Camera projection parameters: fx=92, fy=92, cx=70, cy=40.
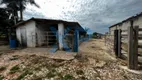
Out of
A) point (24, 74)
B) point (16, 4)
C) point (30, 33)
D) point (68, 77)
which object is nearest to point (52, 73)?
point (68, 77)

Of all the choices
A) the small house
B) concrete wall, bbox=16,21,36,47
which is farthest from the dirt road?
concrete wall, bbox=16,21,36,47

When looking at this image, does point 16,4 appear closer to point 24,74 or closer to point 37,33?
point 37,33

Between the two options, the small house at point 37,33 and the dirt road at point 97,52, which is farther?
the small house at point 37,33

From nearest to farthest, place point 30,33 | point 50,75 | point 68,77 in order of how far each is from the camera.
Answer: point 68,77 < point 50,75 < point 30,33

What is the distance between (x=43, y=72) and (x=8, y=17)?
1621cm

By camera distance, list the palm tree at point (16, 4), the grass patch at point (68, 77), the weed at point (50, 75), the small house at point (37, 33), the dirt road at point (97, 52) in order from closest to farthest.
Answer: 1. the grass patch at point (68, 77)
2. the weed at point (50, 75)
3. the dirt road at point (97, 52)
4. the small house at point (37, 33)
5. the palm tree at point (16, 4)

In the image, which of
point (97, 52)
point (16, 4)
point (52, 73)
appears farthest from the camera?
point (16, 4)

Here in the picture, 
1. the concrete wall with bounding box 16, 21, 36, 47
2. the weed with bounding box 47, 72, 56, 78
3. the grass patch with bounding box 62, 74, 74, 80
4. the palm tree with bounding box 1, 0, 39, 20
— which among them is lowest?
the grass patch with bounding box 62, 74, 74, 80

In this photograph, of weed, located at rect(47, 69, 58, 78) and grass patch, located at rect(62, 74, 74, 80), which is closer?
grass patch, located at rect(62, 74, 74, 80)

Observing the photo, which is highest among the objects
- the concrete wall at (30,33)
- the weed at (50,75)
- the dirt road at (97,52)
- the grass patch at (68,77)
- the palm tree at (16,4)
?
the palm tree at (16,4)

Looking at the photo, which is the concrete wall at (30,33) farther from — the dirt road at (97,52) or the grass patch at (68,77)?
the grass patch at (68,77)

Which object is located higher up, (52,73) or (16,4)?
(16,4)

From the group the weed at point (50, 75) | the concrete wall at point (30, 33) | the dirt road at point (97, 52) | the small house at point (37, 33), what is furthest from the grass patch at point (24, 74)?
the concrete wall at point (30, 33)

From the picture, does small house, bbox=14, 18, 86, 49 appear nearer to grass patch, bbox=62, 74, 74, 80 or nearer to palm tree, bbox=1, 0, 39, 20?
grass patch, bbox=62, 74, 74, 80
